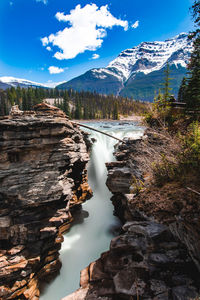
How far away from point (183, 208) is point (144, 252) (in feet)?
8.58

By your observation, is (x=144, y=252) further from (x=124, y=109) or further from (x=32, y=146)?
(x=124, y=109)

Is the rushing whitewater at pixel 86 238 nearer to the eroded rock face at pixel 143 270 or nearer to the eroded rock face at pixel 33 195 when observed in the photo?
the eroded rock face at pixel 33 195

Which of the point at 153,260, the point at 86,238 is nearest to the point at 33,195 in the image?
the point at 86,238

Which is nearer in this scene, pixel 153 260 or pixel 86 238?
pixel 153 260

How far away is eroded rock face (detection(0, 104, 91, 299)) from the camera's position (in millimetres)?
9445

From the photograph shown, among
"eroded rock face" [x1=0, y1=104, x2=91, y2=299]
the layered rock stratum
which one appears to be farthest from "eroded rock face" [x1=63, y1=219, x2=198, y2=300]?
"eroded rock face" [x1=0, y1=104, x2=91, y2=299]

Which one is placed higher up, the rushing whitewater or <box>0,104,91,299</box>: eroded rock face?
<box>0,104,91,299</box>: eroded rock face

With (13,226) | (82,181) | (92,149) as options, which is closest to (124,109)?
(92,149)

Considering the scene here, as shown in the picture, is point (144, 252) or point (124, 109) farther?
point (124, 109)

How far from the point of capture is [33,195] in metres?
10.5

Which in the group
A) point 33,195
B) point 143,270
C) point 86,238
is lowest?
point 86,238

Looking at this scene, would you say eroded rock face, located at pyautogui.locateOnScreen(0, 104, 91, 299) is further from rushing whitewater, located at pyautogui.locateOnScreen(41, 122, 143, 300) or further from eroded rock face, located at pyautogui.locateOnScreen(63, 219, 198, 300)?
eroded rock face, located at pyautogui.locateOnScreen(63, 219, 198, 300)

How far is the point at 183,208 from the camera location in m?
4.12

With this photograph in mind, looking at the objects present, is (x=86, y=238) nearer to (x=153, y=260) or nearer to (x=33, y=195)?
(x=33, y=195)
